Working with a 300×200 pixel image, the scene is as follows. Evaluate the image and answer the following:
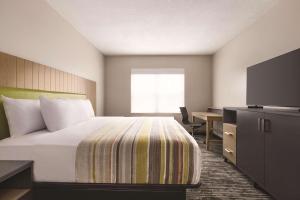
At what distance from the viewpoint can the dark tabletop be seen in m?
1.17

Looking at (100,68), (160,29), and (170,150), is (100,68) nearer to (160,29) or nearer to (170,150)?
(160,29)


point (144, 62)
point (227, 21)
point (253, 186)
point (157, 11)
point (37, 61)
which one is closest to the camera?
point (253, 186)

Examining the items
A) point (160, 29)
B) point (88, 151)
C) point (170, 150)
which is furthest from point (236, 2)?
point (88, 151)

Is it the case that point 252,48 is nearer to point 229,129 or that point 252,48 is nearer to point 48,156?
point 229,129

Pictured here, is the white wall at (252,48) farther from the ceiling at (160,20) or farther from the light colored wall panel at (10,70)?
the light colored wall panel at (10,70)

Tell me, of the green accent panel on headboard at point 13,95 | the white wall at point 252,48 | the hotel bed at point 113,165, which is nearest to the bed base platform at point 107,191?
the hotel bed at point 113,165

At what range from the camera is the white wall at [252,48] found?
2.42 metres

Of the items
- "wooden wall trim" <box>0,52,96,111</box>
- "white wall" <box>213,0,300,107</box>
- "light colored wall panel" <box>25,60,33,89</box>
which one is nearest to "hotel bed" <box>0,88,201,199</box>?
"wooden wall trim" <box>0,52,96,111</box>

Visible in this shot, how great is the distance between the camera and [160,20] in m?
3.27

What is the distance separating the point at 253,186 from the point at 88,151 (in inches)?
79.7

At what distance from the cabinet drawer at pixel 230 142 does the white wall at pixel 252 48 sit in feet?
3.07

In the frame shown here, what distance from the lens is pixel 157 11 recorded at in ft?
9.70

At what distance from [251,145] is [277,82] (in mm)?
834

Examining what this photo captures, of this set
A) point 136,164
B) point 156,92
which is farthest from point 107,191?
point 156,92
